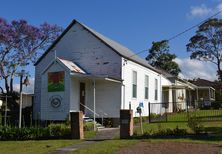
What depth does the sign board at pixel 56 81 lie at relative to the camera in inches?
957

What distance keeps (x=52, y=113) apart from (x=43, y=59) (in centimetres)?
527

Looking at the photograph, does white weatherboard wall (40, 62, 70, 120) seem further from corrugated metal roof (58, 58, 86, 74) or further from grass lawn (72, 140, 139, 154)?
grass lawn (72, 140, 139, 154)

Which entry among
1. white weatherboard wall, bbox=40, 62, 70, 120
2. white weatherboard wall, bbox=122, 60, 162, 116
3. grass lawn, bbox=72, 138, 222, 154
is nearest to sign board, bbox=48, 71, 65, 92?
white weatherboard wall, bbox=40, 62, 70, 120

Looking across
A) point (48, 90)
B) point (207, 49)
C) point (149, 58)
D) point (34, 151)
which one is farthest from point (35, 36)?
point (149, 58)

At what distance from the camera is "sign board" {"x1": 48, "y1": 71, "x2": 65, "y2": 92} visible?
24297 millimetres

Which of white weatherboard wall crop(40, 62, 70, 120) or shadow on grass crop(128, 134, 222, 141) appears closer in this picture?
shadow on grass crop(128, 134, 222, 141)

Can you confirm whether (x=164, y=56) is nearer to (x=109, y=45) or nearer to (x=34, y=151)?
(x=109, y=45)

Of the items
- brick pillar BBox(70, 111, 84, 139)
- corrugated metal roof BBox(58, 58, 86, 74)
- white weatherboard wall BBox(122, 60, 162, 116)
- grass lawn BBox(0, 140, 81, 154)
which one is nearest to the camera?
grass lawn BBox(0, 140, 81, 154)

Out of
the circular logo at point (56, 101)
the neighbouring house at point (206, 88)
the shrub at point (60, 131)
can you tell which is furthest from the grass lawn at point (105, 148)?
the neighbouring house at point (206, 88)

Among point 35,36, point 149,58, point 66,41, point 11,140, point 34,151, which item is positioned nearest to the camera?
point 34,151

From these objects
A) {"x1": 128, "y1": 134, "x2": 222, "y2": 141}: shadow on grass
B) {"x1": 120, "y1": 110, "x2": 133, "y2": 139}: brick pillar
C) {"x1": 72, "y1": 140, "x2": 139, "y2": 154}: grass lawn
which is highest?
{"x1": 120, "y1": 110, "x2": 133, "y2": 139}: brick pillar

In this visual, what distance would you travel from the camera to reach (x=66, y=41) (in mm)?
27750

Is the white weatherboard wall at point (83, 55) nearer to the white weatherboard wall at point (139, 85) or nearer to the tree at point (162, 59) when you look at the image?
the white weatherboard wall at point (139, 85)

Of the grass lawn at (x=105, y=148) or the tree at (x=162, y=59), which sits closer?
the grass lawn at (x=105, y=148)
